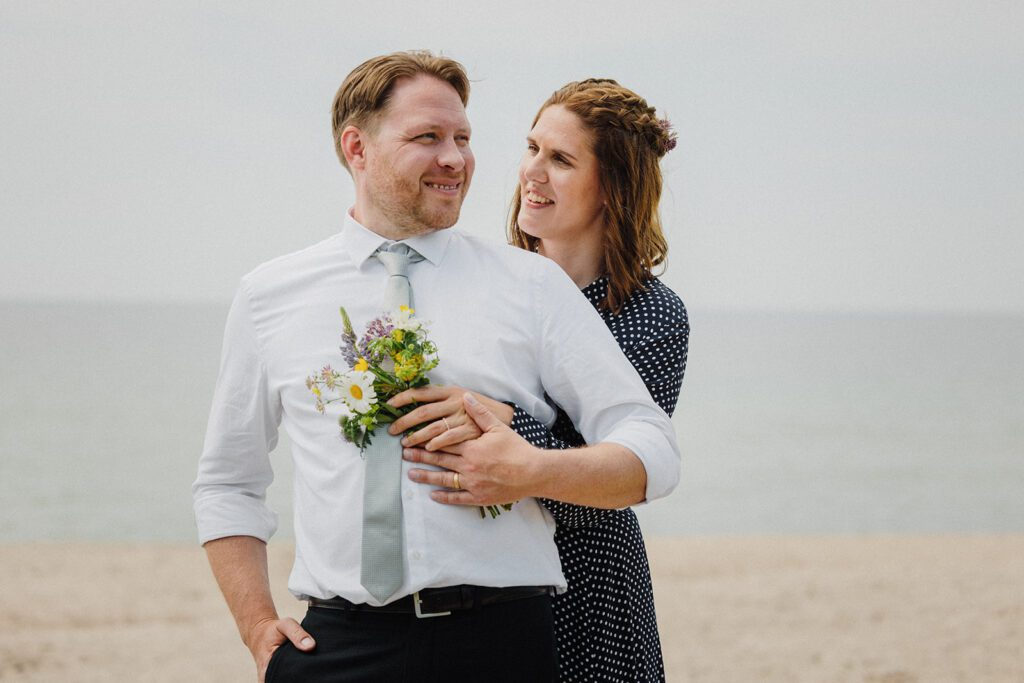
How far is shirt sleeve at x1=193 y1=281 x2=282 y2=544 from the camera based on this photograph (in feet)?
7.76

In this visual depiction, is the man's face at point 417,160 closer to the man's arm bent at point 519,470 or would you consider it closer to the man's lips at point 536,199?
the man's arm bent at point 519,470

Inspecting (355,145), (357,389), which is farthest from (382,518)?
(355,145)

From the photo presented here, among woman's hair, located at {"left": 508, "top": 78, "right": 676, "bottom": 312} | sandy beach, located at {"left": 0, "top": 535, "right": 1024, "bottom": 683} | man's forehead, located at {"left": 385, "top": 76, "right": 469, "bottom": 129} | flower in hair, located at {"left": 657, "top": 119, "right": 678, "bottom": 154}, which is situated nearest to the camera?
man's forehead, located at {"left": 385, "top": 76, "right": 469, "bottom": 129}

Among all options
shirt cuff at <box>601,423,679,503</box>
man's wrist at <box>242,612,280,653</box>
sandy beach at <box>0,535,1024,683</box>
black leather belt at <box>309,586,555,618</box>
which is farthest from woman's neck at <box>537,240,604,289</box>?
sandy beach at <box>0,535,1024,683</box>

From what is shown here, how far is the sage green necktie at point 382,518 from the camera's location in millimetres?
2096

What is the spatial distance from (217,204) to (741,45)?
1064 inches

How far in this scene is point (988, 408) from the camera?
129ft

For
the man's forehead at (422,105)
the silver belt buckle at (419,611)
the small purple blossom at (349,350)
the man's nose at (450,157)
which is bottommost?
the silver belt buckle at (419,611)

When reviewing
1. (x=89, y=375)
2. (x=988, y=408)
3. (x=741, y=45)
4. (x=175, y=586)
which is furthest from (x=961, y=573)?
(x=741, y=45)

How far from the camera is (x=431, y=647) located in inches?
83.6

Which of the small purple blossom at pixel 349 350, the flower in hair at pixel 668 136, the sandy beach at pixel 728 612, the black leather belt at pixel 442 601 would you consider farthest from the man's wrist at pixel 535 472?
the sandy beach at pixel 728 612

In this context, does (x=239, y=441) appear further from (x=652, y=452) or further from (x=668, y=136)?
(x=668, y=136)

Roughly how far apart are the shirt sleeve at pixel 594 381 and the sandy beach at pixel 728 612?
6.98 meters

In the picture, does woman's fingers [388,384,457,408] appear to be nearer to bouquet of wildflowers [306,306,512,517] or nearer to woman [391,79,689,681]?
bouquet of wildflowers [306,306,512,517]
